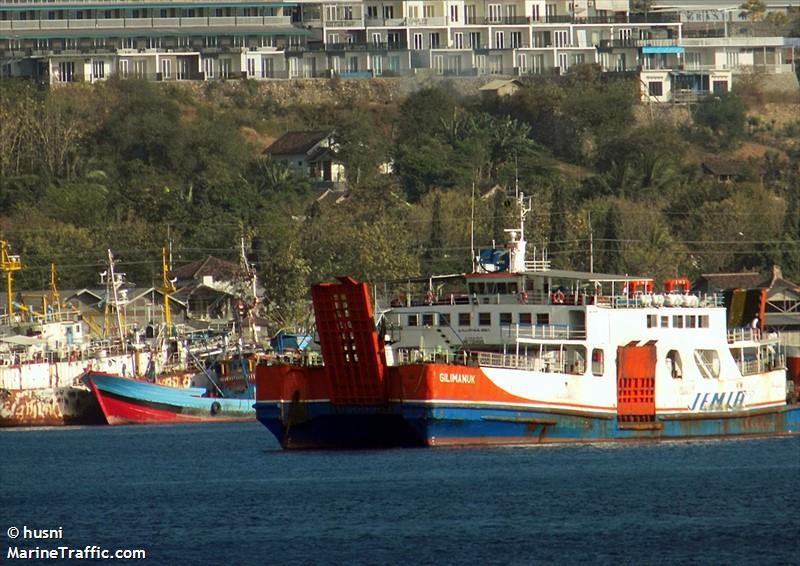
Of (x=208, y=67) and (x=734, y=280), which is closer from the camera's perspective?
(x=734, y=280)

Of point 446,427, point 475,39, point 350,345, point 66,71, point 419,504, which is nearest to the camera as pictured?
point 419,504

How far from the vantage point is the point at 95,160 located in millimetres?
160875

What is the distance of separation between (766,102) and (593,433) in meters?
107

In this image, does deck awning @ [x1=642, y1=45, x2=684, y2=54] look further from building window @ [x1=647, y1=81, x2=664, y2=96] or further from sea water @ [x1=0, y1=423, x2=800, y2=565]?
sea water @ [x1=0, y1=423, x2=800, y2=565]

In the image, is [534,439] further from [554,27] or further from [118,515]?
[554,27]

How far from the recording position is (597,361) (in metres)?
77.2

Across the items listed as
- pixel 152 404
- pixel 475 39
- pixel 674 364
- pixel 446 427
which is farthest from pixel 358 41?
pixel 446 427

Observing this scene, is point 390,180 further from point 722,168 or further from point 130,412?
point 130,412

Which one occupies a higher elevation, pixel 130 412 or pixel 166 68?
pixel 166 68

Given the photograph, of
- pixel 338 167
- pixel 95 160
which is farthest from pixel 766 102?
pixel 95 160

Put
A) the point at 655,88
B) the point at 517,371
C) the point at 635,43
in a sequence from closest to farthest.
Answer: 1. the point at 517,371
2. the point at 655,88
3. the point at 635,43

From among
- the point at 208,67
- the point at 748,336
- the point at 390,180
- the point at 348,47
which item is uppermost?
the point at 348,47

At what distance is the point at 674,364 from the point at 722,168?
82.7m

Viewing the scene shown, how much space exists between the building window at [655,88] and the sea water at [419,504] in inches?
3885
